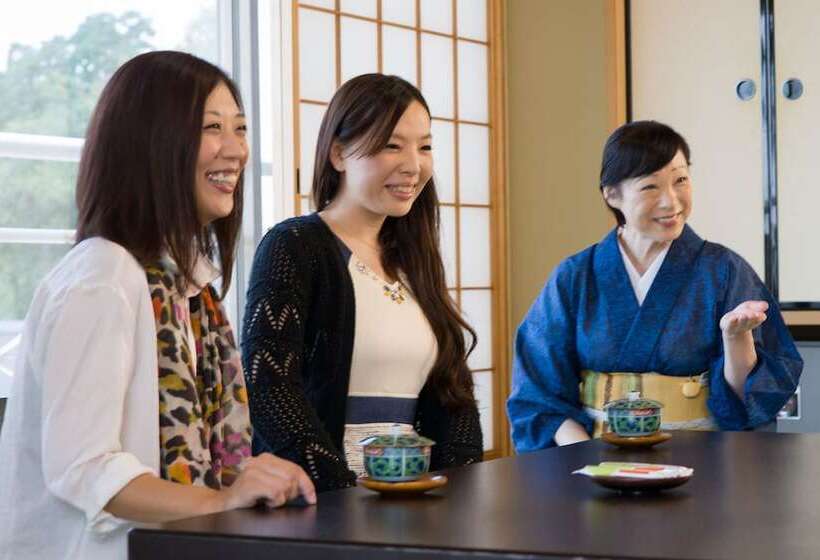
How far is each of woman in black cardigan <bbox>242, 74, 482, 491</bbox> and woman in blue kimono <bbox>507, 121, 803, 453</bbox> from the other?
569 millimetres

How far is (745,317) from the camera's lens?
241 centimetres

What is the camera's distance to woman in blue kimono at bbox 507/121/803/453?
8.88 feet

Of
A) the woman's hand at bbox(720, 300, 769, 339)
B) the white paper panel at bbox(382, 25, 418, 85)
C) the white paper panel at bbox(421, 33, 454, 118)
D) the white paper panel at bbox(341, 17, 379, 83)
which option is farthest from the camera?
the white paper panel at bbox(421, 33, 454, 118)

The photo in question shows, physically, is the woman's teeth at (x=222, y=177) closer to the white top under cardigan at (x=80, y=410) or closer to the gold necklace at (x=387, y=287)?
the white top under cardigan at (x=80, y=410)

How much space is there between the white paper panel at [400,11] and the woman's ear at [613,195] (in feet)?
7.54

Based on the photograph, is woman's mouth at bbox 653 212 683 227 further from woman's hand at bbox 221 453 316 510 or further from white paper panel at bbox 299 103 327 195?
white paper panel at bbox 299 103 327 195

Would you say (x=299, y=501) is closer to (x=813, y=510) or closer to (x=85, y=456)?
(x=85, y=456)

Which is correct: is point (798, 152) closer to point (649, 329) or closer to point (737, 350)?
point (649, 329)

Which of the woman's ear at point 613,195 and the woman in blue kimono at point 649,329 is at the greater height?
the woman's ear at point 613,195

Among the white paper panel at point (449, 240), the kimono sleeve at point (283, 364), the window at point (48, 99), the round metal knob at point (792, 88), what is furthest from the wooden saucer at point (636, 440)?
the white paper panel at point (449, 240)

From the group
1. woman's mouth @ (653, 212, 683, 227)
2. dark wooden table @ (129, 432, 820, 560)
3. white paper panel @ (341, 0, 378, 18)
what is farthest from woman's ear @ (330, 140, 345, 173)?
white paper panel @ (341, 0, 378, 18)

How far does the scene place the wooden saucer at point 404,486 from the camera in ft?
4.94

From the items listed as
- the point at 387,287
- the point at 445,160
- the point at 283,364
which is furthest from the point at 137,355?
the point at 445,160

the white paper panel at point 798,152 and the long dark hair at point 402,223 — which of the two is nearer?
the long dark hair at point 402,223
